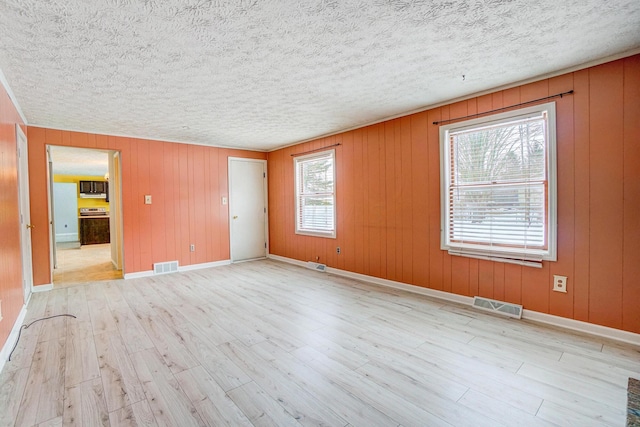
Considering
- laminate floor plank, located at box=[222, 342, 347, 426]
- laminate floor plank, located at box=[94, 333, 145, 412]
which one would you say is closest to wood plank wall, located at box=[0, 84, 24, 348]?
laminate floor plank, located at box=[94, 333, 145, 412]

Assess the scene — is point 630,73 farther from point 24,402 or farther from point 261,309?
point 24,402

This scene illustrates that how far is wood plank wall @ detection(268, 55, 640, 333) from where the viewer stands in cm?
248

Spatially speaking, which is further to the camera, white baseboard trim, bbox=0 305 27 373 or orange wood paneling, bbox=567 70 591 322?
orange wood paneling, bbox=567 70 591 322

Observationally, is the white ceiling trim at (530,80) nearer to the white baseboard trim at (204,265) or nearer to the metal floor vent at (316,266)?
the metal floor vent at (316,266)

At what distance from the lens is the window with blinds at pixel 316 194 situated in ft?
17.0

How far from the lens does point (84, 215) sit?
9.81 m

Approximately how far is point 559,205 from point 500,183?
1.80 ft

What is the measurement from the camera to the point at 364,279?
181 inches

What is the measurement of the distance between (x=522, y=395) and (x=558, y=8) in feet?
8.03

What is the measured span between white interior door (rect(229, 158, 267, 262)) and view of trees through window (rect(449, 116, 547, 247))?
4189mm

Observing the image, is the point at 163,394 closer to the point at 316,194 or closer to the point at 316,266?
the point at 316,266

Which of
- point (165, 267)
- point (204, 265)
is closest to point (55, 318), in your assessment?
point (165, 267)

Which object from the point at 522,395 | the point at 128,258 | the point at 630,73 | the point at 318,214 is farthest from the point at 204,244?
the point at 630,73

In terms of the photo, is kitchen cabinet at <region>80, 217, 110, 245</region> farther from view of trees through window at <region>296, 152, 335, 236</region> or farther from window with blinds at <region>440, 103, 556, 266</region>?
window with blinds at <region>440, 103, 556, 266</region>
